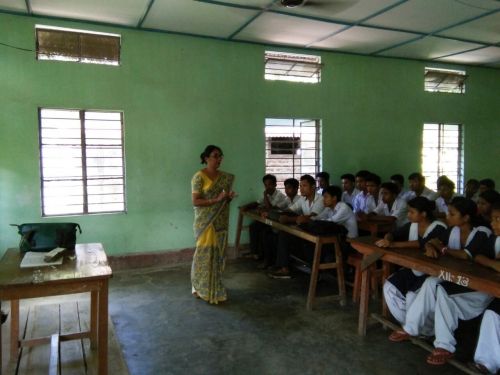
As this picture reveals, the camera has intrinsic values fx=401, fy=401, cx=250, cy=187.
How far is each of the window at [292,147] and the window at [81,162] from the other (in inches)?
86.3

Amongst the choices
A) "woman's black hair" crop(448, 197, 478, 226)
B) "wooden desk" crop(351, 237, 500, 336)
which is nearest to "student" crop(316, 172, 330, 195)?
"wooden desk" crop(351, 237, 500, 336)

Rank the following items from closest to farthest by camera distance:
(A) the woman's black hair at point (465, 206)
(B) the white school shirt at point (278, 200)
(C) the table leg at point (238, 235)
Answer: (A) the woman's black hair at point (465, 206) < (B) the white school shirt at point (278, 200) < (C) the table leg at point (238, 235)

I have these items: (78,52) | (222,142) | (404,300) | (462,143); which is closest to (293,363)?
(404,300)

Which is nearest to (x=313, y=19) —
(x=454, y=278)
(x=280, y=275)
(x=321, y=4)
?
(x=321, y=4)

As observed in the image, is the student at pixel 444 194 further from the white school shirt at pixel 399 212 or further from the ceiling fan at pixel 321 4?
the ceiling fan at pixel 321 4

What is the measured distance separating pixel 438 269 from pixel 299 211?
8.17 feet

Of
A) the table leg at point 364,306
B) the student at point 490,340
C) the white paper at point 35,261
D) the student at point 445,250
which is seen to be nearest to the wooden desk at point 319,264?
the table leg at point 364,306

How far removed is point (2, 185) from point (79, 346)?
8.41 ft

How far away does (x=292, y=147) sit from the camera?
6258mm

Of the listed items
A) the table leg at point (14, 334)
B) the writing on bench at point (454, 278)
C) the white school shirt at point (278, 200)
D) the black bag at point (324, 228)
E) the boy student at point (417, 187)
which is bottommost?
the table leg at point (14, 334)

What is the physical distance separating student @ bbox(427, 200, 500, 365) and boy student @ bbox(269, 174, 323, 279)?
1954mm

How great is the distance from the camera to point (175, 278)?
4.99 m

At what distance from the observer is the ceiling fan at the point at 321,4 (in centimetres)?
421

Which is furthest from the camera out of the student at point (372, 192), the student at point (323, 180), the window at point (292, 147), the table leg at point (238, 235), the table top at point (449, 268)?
the window at point (292, 147)
